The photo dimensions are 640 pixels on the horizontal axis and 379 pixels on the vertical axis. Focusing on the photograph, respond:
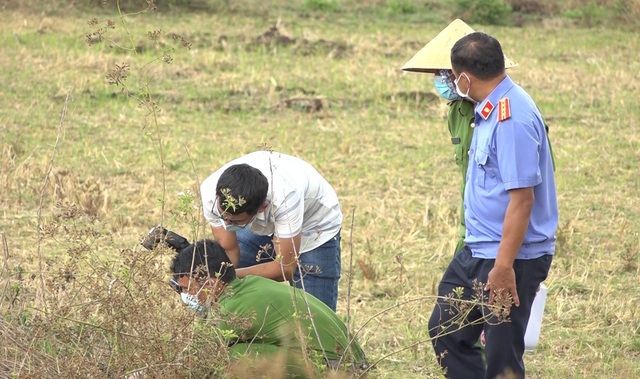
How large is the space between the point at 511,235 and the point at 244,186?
3.46 feet

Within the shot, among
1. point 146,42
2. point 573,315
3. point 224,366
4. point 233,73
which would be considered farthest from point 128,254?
point 146,42

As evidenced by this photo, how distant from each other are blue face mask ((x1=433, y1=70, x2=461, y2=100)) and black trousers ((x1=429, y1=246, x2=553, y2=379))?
2.09ft

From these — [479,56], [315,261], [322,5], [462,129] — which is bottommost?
[322,5]

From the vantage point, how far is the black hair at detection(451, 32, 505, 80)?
4.02 meters

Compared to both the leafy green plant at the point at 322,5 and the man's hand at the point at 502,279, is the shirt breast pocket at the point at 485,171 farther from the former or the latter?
the leafy green plant at the point at 322,5

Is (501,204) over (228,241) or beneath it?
over

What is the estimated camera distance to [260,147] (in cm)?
409

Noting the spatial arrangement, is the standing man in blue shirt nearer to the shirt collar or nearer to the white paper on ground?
the shirt collar

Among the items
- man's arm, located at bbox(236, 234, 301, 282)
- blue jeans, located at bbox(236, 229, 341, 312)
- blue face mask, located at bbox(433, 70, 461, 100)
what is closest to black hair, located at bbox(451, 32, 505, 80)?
blue face mask, located at bbox(433, 70, 461, 100)

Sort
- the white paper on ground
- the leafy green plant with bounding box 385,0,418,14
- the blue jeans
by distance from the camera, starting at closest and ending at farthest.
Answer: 1. the white paper on ground
2. the blue jeans
3. the leafy green plant with bounding box 385,0,418,14

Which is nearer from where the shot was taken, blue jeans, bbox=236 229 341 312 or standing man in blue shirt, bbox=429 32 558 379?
standing man in blue shirt, bbox=429 32 558 379

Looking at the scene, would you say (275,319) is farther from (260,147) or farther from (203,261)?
(260,147)

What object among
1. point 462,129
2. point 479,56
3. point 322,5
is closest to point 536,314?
point 462,129

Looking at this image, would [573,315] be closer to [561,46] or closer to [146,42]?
[146,42]
